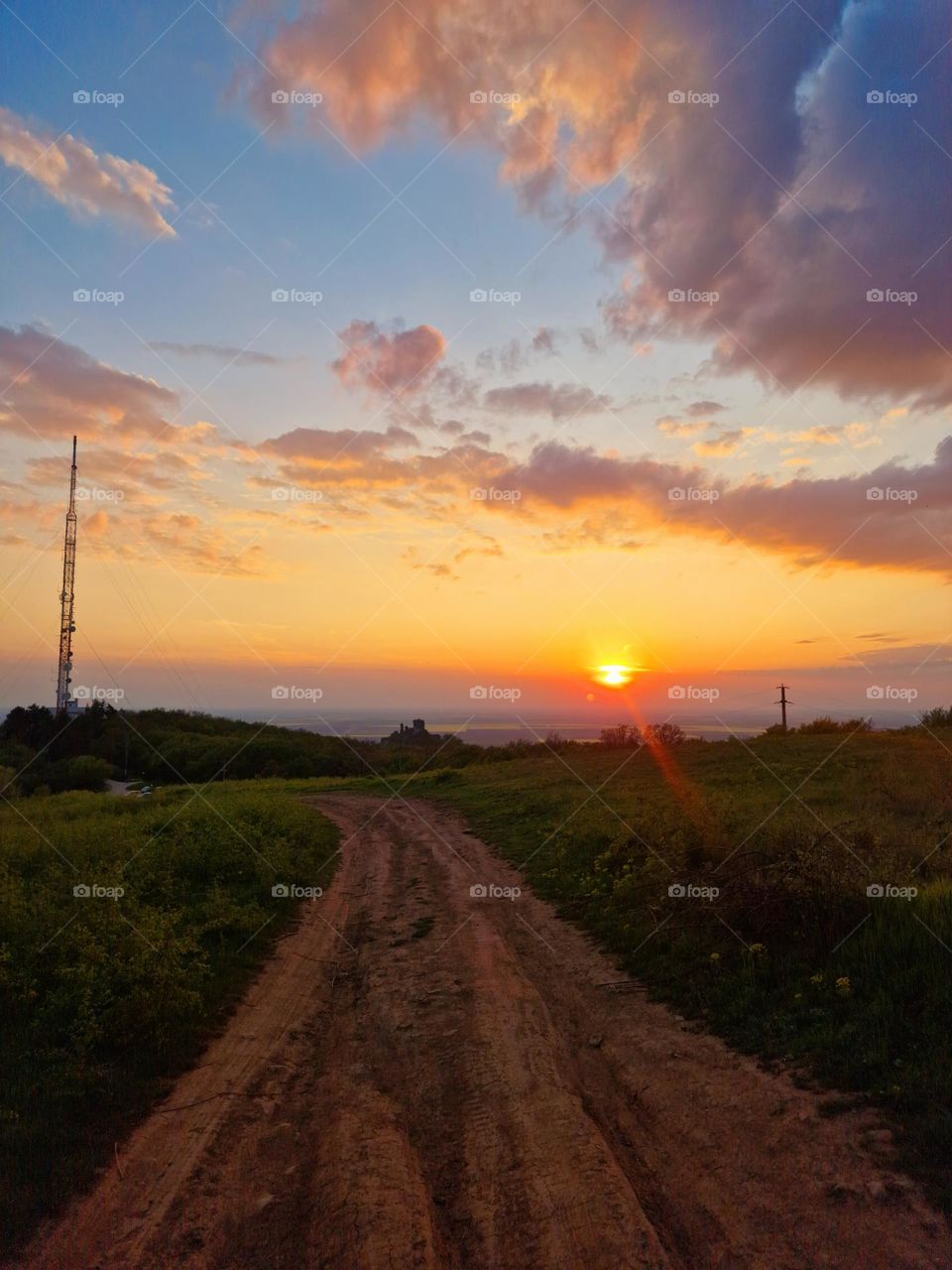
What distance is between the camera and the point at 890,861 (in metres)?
10.2

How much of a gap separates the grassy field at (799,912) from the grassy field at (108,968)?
5582mm

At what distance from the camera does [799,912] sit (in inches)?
375

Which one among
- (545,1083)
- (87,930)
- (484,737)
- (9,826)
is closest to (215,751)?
(484,737)

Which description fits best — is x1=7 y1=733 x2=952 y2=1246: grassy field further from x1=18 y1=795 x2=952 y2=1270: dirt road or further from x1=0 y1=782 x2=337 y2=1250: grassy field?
x1=18 y1=795 x2=952 y2=1270: dirt road

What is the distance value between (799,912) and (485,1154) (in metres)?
5.62

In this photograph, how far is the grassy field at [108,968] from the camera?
5.93 meters

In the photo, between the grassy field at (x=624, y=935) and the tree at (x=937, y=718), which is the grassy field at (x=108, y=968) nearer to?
the grassy field at (x=624, y=935)

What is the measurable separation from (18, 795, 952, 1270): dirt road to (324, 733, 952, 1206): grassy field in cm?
58

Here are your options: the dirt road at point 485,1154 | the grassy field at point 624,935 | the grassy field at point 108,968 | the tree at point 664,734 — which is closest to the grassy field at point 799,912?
the grassy field at point 624,935

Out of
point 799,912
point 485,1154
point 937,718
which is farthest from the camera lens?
point 937,718

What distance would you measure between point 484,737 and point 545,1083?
60744mm

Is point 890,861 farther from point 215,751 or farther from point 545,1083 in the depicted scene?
point 215,751

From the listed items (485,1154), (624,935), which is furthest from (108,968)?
(624,935)

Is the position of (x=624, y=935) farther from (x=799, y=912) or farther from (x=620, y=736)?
(x=620, y=736)
